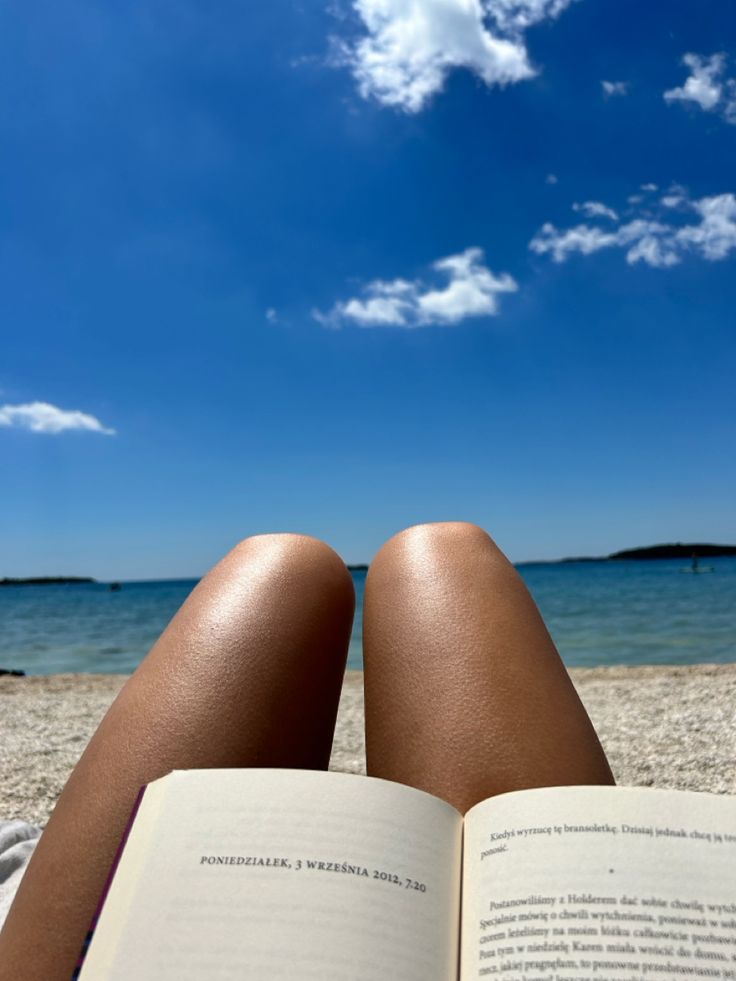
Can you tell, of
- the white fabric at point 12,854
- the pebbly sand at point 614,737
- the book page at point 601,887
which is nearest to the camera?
the book page at point 601,887

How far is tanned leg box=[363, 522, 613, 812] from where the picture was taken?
25.0 inches

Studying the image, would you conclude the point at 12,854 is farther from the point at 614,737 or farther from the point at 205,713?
the point at 614,737

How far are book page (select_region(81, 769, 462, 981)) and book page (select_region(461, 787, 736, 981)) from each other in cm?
3

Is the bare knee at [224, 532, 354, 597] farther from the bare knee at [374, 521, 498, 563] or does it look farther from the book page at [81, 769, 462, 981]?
the book page at [81, 769, 462, 981]

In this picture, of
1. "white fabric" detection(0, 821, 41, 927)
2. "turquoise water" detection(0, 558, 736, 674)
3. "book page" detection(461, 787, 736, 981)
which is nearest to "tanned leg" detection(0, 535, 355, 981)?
"book page" detection(461, 787, 736, 981)

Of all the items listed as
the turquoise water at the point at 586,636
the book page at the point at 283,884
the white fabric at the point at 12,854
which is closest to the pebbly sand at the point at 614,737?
the white fabric at the point at 12,854

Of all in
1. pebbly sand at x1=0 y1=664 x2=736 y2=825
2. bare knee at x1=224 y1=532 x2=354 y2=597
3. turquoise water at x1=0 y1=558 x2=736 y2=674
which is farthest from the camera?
turquoise water at x1=0 y1=558 x2=736 y2=674

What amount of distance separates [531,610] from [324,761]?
Answer: 304mm

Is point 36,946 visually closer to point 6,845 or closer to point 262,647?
point 262,647

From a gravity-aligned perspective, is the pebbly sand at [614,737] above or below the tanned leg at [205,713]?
below

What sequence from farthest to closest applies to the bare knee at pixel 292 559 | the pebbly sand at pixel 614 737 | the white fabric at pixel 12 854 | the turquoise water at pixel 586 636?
the turquoise water at pixel 586 636 → the pebbly sand at pixel 614 737 → the white fabric at pixel 12 854 → the bare knee at pixel 292 559

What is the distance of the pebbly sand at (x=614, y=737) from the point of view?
75.4 inches

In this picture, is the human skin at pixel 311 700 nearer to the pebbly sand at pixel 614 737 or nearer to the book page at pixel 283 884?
the book page at pixel 283 884

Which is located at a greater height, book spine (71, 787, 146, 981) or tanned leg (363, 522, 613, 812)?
tanned leg (363, 522, 613, 812)
